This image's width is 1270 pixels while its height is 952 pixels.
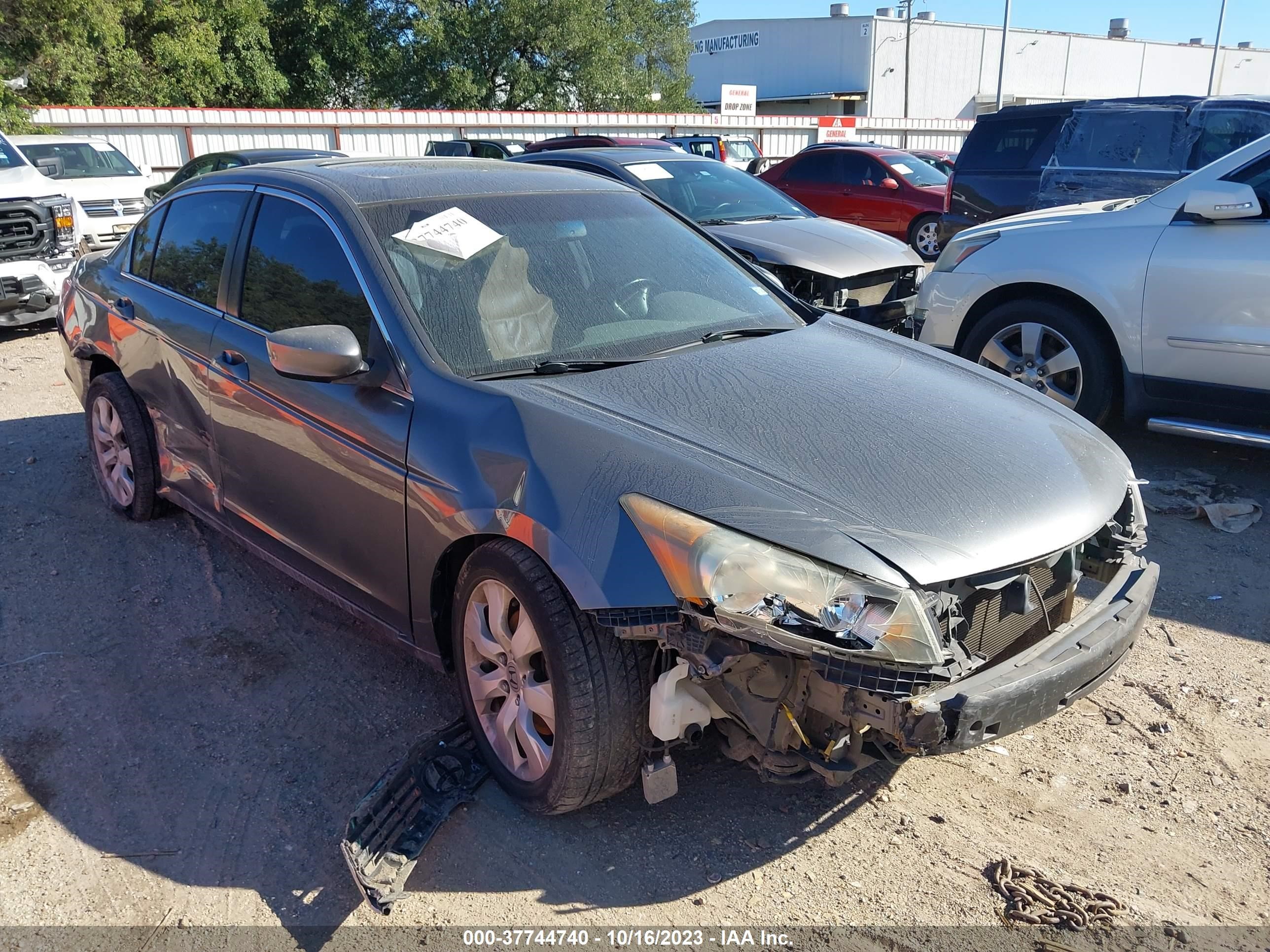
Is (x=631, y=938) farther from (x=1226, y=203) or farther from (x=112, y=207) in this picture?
(x=112, y=207)

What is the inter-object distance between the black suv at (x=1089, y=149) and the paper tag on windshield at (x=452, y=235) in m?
Answer: 6.32

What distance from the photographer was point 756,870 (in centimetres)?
261

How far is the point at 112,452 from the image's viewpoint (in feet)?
16.0

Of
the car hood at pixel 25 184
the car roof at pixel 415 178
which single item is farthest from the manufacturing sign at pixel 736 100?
the car roof at pixel 415 178

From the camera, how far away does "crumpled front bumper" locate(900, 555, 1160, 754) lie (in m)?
2.20

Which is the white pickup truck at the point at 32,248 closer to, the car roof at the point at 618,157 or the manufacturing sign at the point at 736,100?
the car roof at the point at 618,157

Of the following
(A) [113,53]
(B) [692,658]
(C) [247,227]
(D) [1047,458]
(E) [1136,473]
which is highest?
(A) [113,53]

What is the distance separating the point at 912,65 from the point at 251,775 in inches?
2241

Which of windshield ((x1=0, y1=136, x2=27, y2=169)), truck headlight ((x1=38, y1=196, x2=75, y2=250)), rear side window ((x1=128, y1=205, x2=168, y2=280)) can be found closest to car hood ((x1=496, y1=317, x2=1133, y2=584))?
rear side window ((x1=128, y1=205, x2=168, y2=280))

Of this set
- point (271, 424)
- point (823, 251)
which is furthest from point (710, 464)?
point (823, 251)

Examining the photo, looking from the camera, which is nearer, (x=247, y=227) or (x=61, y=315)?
(x=247, y=227)

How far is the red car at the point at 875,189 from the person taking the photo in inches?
565

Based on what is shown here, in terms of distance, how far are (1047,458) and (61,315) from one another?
500cm

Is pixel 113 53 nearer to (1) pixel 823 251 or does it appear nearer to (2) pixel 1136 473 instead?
(1) pixel 823 251
